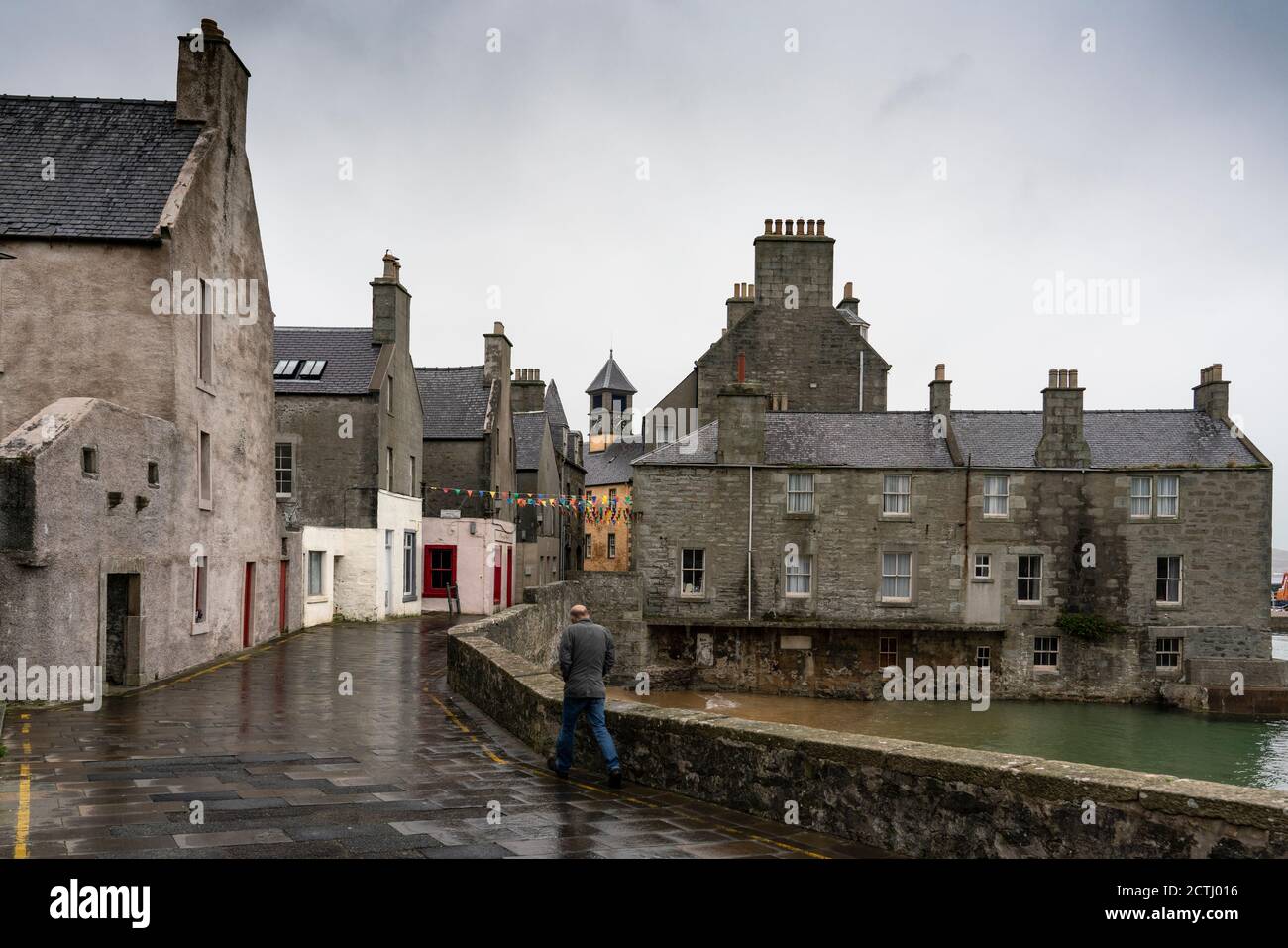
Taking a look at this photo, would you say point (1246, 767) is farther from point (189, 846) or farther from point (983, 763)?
point (189, 846)

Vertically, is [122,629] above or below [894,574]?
above

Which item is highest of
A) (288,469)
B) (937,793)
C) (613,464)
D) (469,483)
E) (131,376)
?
(613,464)

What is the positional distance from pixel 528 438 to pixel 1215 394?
1013 inches

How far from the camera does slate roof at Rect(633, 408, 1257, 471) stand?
32219 millimetres

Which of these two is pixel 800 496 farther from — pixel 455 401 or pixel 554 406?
pixel 554 406

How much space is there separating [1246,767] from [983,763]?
23.3 m

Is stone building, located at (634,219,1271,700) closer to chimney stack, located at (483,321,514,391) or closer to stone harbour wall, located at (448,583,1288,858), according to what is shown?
chimney stack, located at (483,321,514,391)

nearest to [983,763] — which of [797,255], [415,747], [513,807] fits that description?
[513,807]

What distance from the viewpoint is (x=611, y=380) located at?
274 ft

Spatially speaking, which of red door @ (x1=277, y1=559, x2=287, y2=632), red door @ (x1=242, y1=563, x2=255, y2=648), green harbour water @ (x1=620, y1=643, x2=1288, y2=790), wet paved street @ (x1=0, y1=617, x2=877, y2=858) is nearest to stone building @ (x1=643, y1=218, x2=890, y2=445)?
green harbour water @ (x1=620, y1=643, x2=1288, y2=790)

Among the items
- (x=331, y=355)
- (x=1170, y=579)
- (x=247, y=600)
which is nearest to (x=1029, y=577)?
(x=1170, y=579)

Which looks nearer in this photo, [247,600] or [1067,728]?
[247,600]

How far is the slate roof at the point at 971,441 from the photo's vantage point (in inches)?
1268
